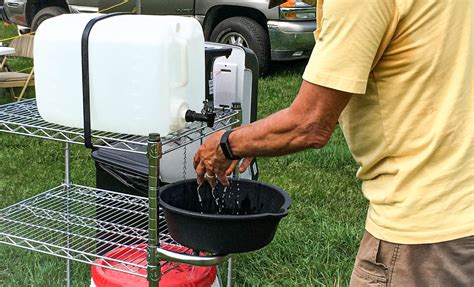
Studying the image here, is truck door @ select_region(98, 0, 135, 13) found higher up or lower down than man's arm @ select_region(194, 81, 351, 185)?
lower down

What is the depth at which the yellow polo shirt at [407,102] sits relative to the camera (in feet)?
5.30

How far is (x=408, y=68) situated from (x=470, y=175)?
33cm

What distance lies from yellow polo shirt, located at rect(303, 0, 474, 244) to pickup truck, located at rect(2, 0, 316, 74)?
21.1 feet

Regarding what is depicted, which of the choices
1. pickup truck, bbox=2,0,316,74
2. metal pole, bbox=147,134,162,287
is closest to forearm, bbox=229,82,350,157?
metal pole, bbox=147,134,162,287

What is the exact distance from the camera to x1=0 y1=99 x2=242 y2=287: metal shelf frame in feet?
7.16

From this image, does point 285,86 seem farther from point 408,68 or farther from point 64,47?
point 408,68

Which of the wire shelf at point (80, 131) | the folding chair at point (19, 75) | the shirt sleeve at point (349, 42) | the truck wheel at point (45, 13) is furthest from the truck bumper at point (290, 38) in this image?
the shirt sleeve at point (349, 42)

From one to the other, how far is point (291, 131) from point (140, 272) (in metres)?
1.04

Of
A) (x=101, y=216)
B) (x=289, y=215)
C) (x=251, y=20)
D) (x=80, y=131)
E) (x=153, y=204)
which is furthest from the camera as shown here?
(x=251, y=20)

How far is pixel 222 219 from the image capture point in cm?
199

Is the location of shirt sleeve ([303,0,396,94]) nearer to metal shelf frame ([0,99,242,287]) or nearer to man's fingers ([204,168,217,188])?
man's fingers ([204,168,217,188])

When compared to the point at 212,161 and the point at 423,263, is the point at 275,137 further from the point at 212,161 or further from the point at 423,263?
the point at 423,263

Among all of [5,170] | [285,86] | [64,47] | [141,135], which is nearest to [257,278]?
[141,135]

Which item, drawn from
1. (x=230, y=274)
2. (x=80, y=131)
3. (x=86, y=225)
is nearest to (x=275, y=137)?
(x=80, y=131)
